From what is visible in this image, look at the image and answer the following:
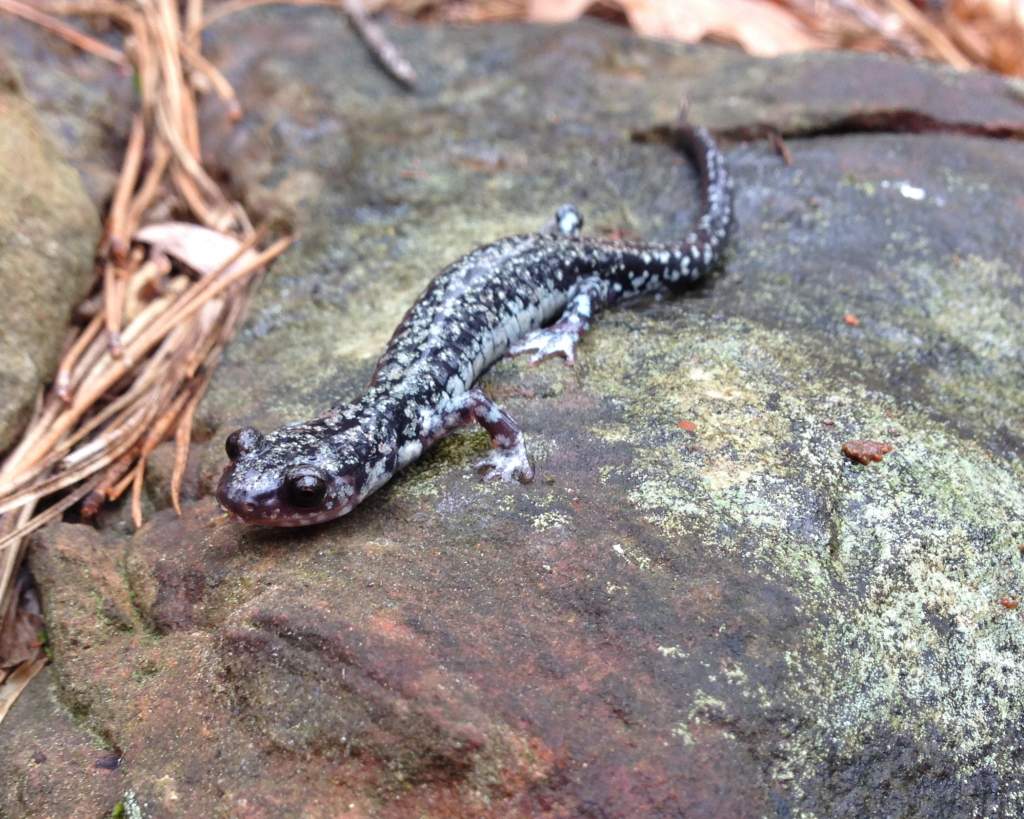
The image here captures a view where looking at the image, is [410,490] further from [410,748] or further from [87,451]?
[87,451]

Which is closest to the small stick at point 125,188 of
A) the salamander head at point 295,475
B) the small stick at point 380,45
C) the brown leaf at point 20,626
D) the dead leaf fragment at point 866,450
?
the small stick at point 380,45

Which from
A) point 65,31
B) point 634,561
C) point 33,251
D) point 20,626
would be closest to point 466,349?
point 634,561

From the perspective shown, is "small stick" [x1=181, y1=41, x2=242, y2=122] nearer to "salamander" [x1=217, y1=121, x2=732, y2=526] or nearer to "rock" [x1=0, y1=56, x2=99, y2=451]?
"rock" [x1=0, y1=56, x2=99, y2=451]

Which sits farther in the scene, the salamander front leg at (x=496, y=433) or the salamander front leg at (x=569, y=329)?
the salamander front leg at (x=569, y=329)

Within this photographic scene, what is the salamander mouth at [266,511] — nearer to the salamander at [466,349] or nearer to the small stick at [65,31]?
the salamander at [466,349]

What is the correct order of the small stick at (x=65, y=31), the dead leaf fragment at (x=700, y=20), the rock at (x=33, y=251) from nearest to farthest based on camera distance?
the rock at (x=33, y=251), the small stick at (x=65, y=31), the dead leaf fragment at (x=700, y=20)

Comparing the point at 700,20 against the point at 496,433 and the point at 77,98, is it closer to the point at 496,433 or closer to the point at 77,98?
the point at 77,98

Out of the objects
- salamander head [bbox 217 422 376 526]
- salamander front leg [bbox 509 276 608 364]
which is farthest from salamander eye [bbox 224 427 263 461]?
salamander front leg [bbox 509 276 608 364]
